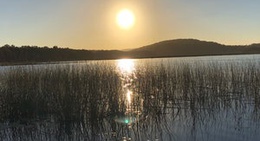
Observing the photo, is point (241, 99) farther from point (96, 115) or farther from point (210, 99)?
point (96, 115)

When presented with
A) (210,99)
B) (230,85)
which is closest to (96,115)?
(210,99)

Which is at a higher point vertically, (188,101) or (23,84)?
(23,84)

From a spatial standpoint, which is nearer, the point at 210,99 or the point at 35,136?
the point at 35,136

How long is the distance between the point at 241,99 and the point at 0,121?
7.39 metres

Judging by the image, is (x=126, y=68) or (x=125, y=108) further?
(x=126, y=68)

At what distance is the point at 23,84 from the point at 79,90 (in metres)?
2.04

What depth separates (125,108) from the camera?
974 cm

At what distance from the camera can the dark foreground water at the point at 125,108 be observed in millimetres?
7816

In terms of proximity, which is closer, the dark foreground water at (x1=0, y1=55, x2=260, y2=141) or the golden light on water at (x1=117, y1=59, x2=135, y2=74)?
the dark foreground water at (x1=0, y1=55, x2=260, y2=141)

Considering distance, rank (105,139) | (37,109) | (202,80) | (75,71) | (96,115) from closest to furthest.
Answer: (105,139) → (96,115) → (37,109) → (75,71) → (202,80)

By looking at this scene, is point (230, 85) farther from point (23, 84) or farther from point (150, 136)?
point (23, 84)

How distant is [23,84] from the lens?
428 inches

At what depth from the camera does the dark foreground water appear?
308 inches

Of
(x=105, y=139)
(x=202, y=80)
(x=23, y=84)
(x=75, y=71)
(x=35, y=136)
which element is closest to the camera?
(x=105, y=139)
